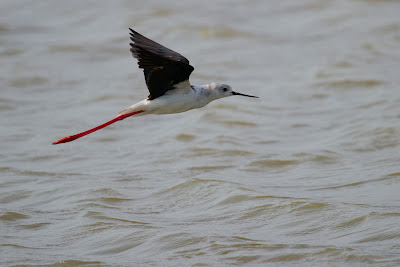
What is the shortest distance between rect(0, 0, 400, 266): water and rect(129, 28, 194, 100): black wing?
1.33m

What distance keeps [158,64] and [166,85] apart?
456 mm

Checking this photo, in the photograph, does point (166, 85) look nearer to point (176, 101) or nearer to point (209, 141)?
point (176, 101)

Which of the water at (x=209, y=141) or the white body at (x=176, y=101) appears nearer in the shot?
the water at (x=209, y=141)

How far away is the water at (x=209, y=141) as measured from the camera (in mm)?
6281

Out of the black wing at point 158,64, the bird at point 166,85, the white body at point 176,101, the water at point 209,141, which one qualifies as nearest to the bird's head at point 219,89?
the bird at point 166,85

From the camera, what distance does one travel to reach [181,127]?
33.1 feet

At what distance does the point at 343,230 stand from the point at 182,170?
8.41 feet

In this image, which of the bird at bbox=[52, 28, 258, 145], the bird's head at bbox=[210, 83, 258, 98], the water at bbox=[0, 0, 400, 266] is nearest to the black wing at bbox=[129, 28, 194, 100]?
the bird at bbox=[52, 28, 258, 145]

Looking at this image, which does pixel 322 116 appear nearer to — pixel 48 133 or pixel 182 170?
pixel 182 170

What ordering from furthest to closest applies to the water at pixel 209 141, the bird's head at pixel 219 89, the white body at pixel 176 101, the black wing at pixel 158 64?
the bird's head at pixel 219 89 → the white body at pixel 176 101 → the water at pixel 209 141 → the black wing at pixel 158 64

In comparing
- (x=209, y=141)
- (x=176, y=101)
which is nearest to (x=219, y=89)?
(x=176, y=101)

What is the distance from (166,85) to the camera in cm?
658

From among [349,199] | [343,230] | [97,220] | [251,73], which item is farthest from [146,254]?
[251,73]

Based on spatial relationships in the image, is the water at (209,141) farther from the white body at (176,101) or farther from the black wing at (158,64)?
the black wing at (158,64)
